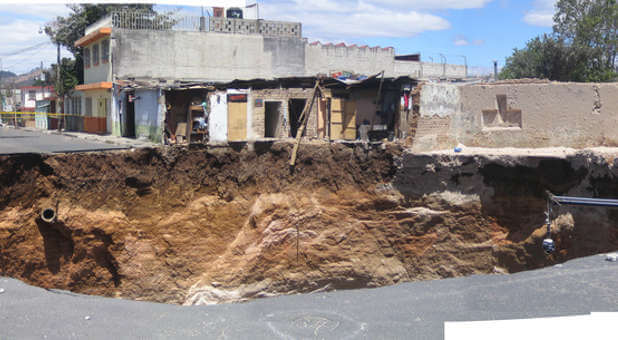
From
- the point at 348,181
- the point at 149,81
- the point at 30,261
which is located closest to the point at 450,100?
the point at 348,181

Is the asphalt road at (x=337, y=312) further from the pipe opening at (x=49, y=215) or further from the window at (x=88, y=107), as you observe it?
the window at (x=88, y=107)

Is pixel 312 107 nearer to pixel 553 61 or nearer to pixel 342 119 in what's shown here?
pixel 342 119

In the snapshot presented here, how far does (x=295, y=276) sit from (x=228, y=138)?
5674 millimetres

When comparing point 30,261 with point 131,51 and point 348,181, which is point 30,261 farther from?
point 131,51

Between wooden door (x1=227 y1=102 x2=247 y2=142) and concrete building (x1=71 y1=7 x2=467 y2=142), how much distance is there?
4190 mm

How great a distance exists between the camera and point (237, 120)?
18.3m

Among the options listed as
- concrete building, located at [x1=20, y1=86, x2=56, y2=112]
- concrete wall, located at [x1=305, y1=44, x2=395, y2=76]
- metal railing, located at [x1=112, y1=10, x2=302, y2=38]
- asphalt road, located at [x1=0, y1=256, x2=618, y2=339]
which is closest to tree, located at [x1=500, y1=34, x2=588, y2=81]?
concrete wall, located at [x1=305, y1=44, x2=395, y2=76]

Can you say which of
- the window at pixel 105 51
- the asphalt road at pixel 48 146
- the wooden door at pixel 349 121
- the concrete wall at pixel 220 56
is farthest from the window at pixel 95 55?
the wooden door at pixel 349 121

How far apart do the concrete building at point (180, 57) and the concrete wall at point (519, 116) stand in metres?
7.02

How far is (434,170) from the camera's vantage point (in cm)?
1445

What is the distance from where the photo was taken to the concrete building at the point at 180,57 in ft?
78.3

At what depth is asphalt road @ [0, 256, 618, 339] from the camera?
28.3 feet

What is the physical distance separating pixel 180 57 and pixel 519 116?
1540 centimetres

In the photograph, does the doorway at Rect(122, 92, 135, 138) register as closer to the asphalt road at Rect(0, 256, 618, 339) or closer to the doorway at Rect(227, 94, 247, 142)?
the doorway at Rect(227, 94, 247, 142)
